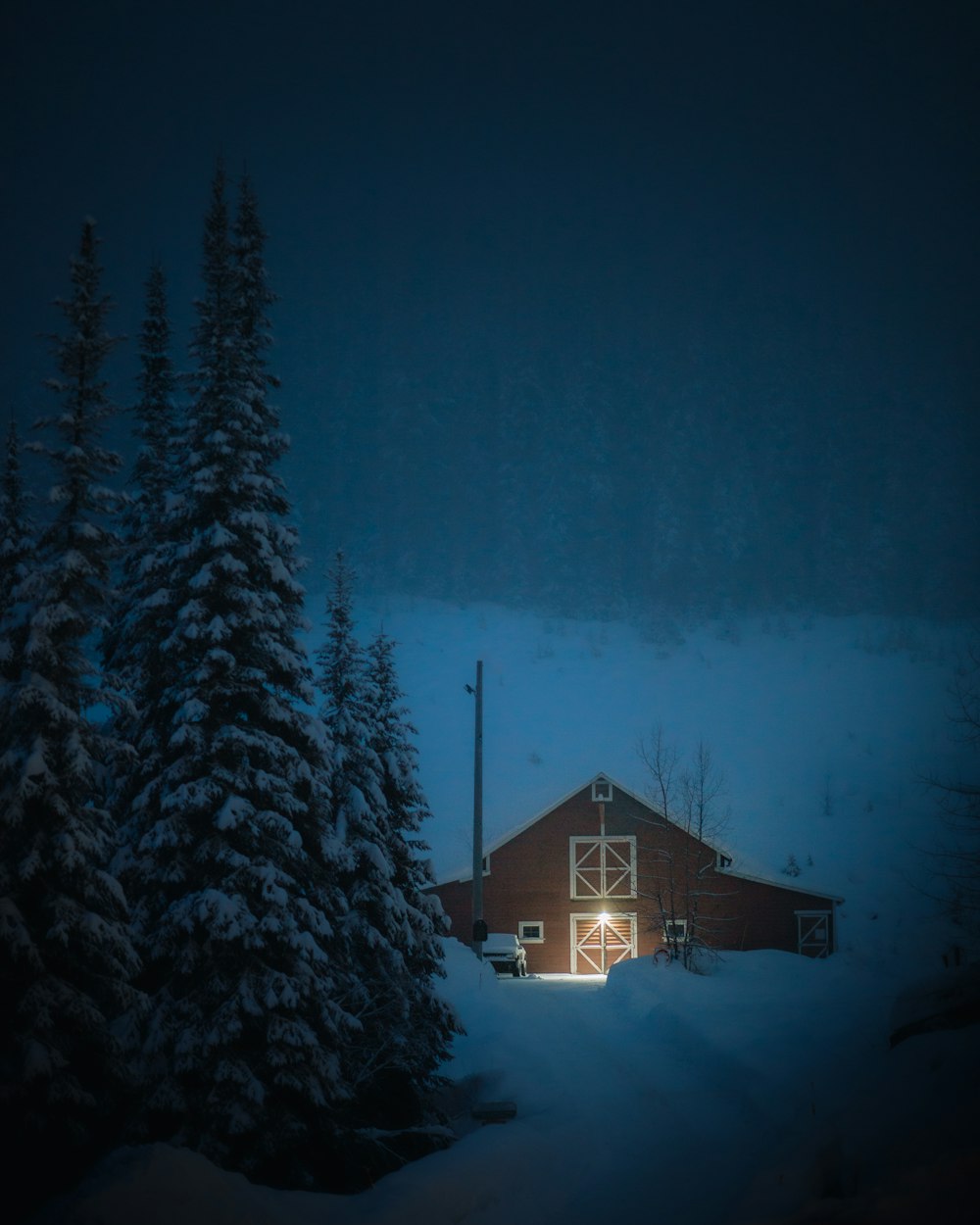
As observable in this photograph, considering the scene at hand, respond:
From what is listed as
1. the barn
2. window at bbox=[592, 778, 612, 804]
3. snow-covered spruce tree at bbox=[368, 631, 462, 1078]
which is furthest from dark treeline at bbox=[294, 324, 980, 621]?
snow-covered spruce tree at bbox=[368, 631, 462, 1078]

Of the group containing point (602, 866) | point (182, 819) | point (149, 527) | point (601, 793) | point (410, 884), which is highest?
point (149, 527)

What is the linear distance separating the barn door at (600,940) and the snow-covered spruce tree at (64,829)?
31091mm

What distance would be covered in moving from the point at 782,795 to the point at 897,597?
60.3 meters

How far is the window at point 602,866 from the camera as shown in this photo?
1532 inches

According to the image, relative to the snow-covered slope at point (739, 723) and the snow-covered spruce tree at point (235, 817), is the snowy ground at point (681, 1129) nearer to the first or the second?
the snow-covered spruce tree at point (235, 817)

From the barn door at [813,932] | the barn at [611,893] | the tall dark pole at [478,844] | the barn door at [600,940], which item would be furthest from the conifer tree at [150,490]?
the barn door at [813,932]

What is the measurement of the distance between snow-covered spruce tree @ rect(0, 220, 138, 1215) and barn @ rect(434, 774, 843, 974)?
29156mm

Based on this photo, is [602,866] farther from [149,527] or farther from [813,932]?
[149,527]

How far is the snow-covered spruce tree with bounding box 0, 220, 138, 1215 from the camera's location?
30.2ft

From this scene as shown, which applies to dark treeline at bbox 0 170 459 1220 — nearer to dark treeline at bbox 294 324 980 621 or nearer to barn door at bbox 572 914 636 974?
barn door at bbox 572 914 636 974

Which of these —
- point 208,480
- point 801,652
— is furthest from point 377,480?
point 208,480

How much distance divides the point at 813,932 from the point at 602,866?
401 inches

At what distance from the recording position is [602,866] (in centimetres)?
3912

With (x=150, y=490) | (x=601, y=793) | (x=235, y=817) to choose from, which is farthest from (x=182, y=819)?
(x=601, y=793)
